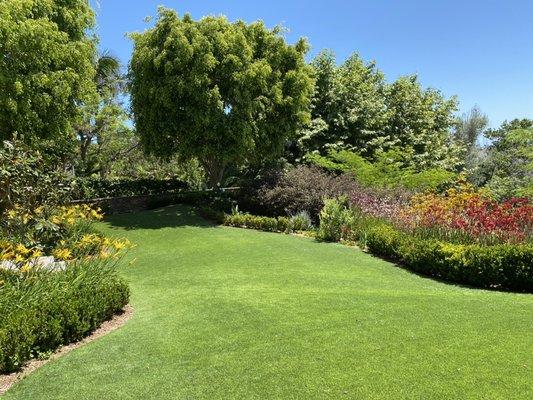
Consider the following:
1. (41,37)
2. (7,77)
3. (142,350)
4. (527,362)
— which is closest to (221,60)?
(41,37)

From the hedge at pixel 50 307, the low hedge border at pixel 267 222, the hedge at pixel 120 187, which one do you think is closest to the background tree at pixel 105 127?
Result: the hedge at pixel 120 187

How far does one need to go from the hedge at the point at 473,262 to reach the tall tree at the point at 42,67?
11671 millimetres

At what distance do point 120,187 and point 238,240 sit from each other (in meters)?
8.73

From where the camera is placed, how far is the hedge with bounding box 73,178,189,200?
18.6 meters

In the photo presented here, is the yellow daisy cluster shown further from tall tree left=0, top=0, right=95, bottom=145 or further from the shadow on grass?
the shadow on grass

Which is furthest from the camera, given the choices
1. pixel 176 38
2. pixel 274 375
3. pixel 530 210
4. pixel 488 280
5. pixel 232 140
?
pixel 232 140

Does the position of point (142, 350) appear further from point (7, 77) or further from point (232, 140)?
point (232, 140)

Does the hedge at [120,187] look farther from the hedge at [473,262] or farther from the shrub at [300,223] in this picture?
the hedge at [473,262]

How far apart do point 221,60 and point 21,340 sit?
14107 mm

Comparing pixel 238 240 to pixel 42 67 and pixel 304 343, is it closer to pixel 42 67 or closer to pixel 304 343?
pixel 304 343

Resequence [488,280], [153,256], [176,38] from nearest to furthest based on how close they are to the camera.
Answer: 1. [488,280]
2. [153,256]
3. [176,38]

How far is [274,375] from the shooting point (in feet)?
16.4

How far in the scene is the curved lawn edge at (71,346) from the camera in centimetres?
526

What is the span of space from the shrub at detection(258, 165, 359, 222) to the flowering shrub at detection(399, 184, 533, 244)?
4.21 m
